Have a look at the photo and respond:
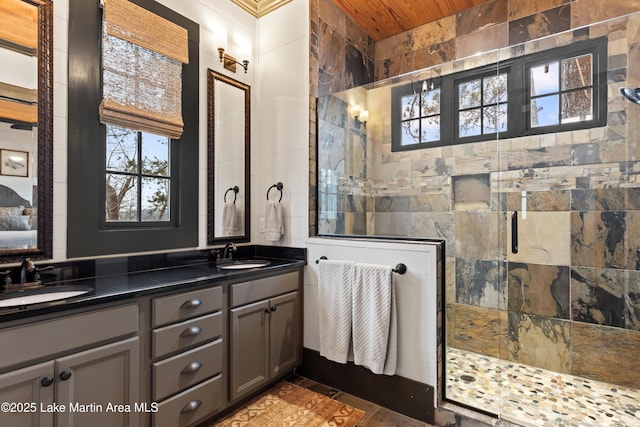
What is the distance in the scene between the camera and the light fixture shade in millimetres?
1923

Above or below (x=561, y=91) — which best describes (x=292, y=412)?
below

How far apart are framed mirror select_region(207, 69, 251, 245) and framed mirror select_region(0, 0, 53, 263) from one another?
919 millimetres

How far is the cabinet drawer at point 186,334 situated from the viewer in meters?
1.57

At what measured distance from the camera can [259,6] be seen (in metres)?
2.68

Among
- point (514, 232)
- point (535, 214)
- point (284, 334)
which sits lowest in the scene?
point (284, 334)

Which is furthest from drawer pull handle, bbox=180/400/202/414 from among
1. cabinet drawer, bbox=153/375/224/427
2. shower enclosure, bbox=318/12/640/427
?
shower enclosure, bbox=318/12/640/427

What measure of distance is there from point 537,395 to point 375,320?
110cm

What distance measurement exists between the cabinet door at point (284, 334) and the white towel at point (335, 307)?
0.20 m

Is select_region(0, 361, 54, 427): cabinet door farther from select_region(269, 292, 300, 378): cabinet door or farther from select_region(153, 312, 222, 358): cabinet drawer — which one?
select_region(269, 292, 300, 378): cabinet door

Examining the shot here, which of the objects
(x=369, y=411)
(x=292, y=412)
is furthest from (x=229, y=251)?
(x=369, y=411)

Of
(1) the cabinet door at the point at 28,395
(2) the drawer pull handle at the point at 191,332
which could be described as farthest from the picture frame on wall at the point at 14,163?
(2) the drawer pull handle at the point at 191,332

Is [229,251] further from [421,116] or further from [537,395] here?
[537,395]

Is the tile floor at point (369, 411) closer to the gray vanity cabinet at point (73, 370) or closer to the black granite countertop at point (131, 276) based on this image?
the black granite countertop at point (131, 276)

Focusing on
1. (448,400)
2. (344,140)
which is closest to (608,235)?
(448,400)
